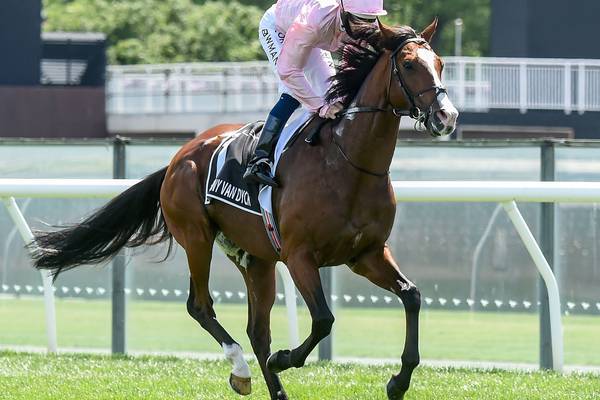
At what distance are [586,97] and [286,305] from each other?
12.3 metres

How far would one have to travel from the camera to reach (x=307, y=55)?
6.12m

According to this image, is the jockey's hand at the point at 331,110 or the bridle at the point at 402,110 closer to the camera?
the bridle at the point at 402,110

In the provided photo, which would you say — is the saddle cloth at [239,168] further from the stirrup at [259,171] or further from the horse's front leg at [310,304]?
the horse's front leg at [310,304]

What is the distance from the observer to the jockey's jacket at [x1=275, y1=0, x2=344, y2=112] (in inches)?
236

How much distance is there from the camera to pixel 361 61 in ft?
19.6

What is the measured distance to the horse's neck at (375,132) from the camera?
580cm

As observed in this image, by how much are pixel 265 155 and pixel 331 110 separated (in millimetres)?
382

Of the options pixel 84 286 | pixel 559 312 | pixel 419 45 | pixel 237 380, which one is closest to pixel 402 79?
pixel 419 45

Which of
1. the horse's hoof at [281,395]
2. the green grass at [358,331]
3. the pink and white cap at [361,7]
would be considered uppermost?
the pink and white cap at [361,7]

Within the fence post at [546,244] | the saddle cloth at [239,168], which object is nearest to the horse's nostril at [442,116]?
the saddle cloth at [239,168]

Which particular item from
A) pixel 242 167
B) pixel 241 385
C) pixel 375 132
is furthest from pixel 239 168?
pixel 241 385

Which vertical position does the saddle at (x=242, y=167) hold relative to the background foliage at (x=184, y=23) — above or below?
below

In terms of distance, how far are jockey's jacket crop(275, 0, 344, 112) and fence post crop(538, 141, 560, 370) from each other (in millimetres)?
2249

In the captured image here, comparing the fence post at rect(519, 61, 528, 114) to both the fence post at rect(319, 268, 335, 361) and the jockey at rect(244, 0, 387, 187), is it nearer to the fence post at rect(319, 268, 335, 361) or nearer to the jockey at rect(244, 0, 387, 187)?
the fence post at rect(319, 268, 335, 361)
